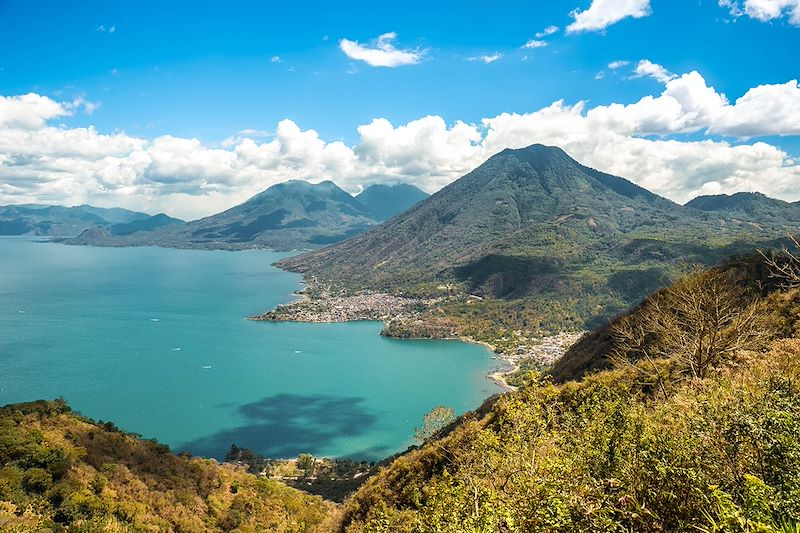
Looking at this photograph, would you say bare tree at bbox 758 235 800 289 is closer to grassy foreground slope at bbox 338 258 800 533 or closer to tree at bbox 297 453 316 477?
grassy foreground slope at bbox 338 258 800 533

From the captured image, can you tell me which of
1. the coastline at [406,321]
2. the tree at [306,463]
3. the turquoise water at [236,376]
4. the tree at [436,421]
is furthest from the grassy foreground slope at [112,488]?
the coastline at [406,321]

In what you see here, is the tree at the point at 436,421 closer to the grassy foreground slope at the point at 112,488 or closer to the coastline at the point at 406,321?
the grassy foreground slope at the point at 112,488

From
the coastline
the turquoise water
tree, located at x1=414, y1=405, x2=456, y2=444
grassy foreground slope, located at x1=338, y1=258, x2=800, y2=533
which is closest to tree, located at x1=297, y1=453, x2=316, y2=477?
the turquoise water

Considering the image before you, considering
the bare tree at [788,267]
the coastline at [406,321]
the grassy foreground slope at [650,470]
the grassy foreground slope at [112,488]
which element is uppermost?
the bare tree at [788,267]

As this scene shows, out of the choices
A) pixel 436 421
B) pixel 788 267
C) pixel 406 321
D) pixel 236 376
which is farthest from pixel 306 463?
pixel 406 321

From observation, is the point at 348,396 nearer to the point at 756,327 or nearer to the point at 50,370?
the point at 50,370

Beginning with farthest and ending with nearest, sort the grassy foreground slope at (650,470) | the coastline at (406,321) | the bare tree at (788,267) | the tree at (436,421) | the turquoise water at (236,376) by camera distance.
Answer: the coastline at (406,321), the turquoise water at (236,376), the tree at (436,421), the bare tree at (788,267), the grassy foreground slope at (650,470)
